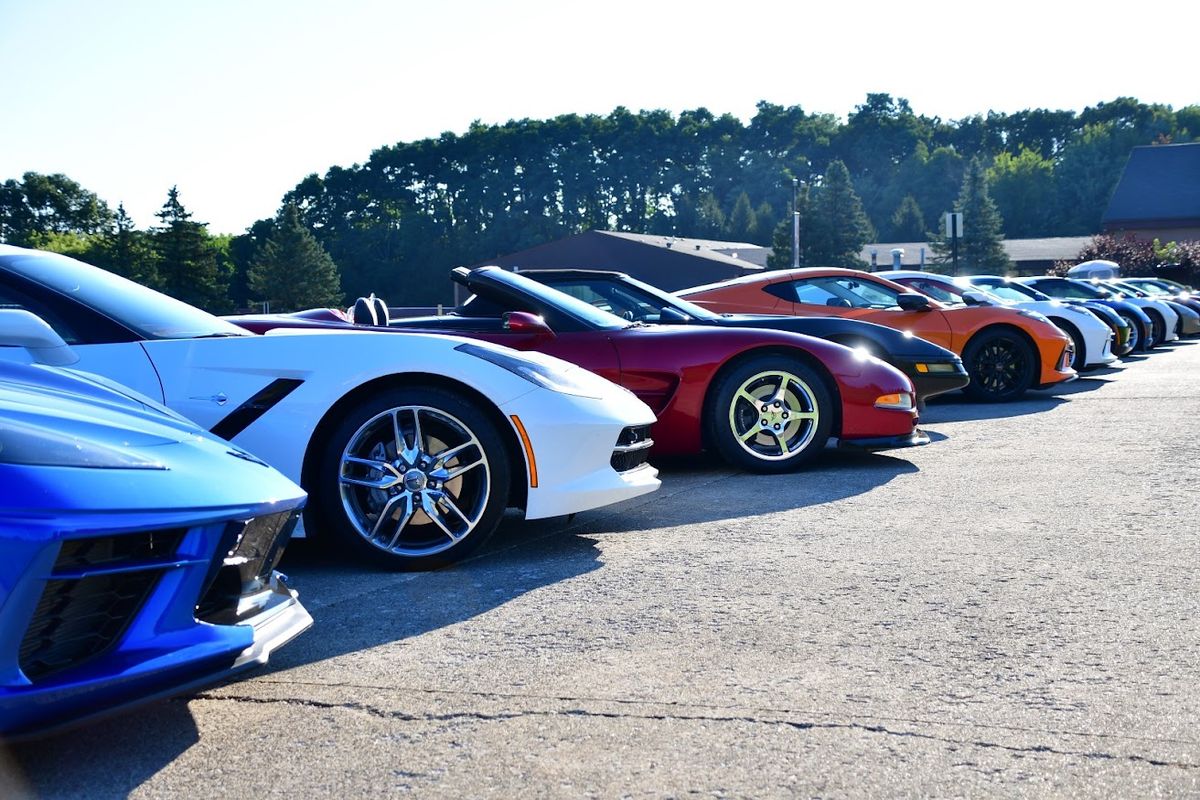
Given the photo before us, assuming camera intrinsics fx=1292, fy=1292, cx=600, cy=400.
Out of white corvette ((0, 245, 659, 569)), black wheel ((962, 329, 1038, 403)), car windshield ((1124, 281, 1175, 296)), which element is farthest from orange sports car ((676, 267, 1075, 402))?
car windshield ((1124, 281, 1175, 296))

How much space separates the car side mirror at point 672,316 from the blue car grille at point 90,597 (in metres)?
5.46

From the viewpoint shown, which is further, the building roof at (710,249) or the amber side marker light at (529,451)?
the building roof at (710,249)

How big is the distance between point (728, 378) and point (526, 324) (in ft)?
3.92

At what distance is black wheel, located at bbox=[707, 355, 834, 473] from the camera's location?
275 inches

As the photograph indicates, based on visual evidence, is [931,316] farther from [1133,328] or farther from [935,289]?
[1133,328]

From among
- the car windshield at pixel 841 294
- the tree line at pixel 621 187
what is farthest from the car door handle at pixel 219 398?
the tree line at pixel 621 187

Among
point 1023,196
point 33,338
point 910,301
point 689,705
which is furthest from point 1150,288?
point 1023,196

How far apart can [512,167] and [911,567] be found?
406 ft

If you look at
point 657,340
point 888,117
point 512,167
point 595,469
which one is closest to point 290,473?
point 595,469

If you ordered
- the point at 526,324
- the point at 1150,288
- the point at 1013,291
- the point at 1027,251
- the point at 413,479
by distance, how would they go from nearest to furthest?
the point at 413,479
the point at 526,324
the point at 1013,291
the point at 1150,288
the point at 1027,251

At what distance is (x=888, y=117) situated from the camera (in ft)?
476

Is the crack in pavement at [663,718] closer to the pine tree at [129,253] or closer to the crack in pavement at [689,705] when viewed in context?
the crack in pavement at [689,705]

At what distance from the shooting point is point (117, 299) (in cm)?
456

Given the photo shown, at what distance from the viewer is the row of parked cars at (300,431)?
2535 mm
